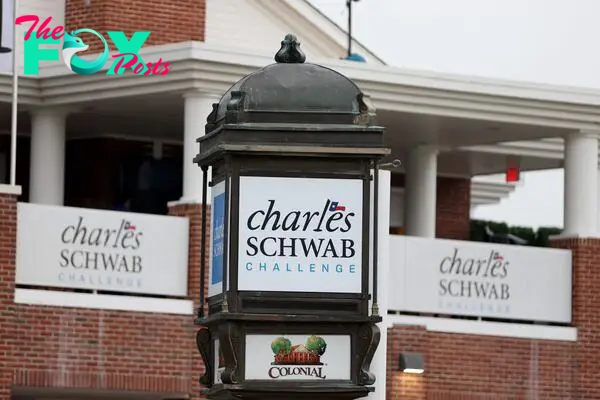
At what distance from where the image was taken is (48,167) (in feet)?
84.8

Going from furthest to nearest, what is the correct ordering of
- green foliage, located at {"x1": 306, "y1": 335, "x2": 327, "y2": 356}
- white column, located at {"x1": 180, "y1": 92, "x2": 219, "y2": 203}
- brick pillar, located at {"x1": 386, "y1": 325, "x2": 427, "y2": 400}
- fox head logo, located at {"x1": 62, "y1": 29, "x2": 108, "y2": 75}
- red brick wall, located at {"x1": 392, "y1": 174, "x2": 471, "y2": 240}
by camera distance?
red brick wall, located at {"x1": 392, "y1": 174, "x2": 471, "y2": 240}, brick pillar, located at {"x1": 386, "y1": 325, "x2": 427, "y2": 400}, fox head logo, located at {"x1": 62, "y1": 29, "x2": 108, "y2": 75}, white column, located at {"x1": 180, "y1": 92, "x2": 219, "y2": 203}, green foliage, located at {"x1": 306, "y1": 335, "x2": 327, "y2": 356}

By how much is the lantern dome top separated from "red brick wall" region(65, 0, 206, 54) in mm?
17820

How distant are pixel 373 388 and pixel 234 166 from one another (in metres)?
1.09

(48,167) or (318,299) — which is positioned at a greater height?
(48,167)

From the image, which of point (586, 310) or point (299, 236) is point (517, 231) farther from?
point (299, 236)

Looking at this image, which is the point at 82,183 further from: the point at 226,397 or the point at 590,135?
the point at 226,397

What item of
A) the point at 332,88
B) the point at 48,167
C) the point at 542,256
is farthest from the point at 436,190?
the point at 332,88

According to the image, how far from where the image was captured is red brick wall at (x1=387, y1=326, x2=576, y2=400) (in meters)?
24.6

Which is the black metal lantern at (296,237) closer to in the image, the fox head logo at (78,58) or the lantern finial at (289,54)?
the lantern finial at (289,54)

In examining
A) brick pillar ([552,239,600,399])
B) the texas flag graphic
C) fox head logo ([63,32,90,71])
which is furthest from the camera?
brick pillar ([552,239,600,399])

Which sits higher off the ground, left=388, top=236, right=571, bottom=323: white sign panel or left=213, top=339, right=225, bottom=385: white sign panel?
left=388, top=236, right=571, bottom=323: white sign panel

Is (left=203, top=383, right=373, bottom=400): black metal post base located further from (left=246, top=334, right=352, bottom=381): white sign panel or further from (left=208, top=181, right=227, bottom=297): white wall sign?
(left=208, top=181, right=227, bottom=297): white wall sign
